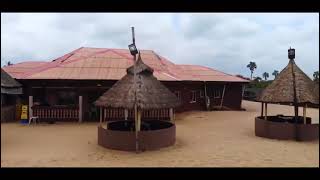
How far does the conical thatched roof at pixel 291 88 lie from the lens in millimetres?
14632

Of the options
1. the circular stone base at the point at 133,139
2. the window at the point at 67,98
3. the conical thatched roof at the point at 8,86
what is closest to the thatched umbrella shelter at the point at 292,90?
the circular stone base at the point at 133,139

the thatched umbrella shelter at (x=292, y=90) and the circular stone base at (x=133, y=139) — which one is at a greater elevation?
the thatched umbrella shelter at (x=292, y=90)

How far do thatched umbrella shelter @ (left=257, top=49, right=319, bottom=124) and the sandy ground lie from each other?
1921mm

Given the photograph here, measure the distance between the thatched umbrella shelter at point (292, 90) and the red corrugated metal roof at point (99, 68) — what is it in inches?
315

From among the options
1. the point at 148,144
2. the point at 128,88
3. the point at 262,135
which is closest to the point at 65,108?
the point at 128,88

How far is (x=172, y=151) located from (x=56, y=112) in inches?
406

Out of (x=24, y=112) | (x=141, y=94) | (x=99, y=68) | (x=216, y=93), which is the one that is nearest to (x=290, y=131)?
(x=141, y=94)

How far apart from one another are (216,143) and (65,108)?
33.6ft

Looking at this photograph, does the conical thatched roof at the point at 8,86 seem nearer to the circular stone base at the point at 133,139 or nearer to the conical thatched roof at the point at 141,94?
the conical thatched roof at the point at 141,94

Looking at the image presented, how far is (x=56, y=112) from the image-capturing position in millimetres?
19922

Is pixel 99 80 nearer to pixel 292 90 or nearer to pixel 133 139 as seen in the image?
pixel 133 139

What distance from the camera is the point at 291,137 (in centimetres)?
1413

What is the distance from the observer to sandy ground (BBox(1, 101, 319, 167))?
10125 millimetres

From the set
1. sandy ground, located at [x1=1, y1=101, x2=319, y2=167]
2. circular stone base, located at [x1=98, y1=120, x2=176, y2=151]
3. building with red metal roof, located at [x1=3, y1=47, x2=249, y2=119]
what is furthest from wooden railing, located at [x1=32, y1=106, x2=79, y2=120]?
circular stone base, located at [x1=98, y1=120, x2=176, y2=151]
